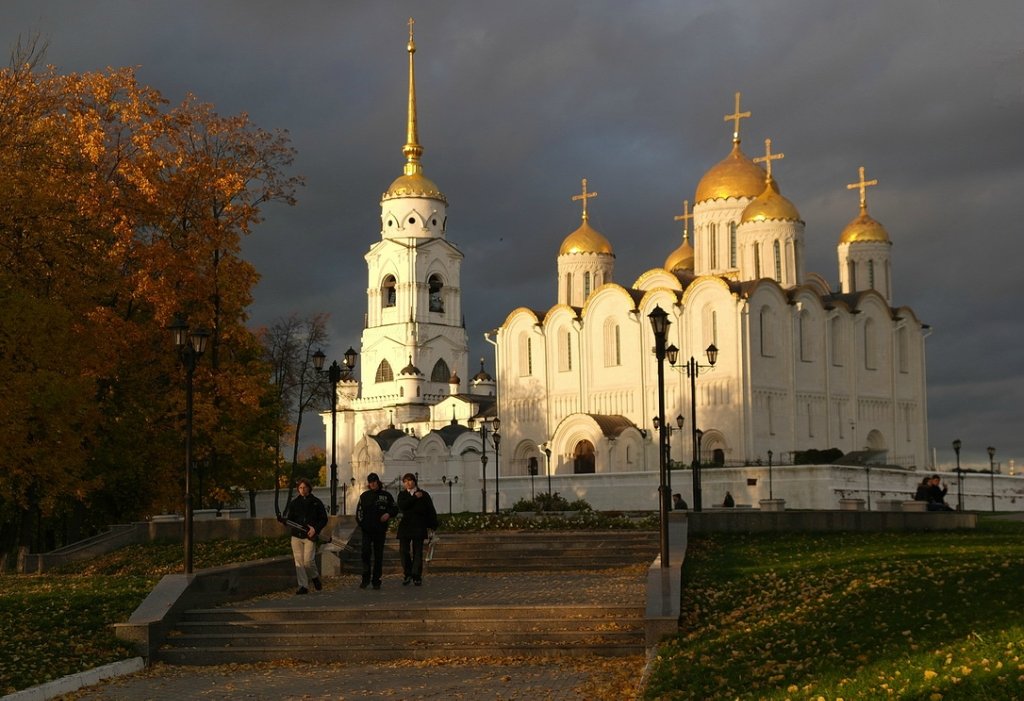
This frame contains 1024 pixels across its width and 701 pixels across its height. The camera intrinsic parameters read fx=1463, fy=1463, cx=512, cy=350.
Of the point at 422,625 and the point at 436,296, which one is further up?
the point at 436,296

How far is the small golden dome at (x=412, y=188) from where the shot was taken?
304ft

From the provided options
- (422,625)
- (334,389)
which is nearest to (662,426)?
(422,625)

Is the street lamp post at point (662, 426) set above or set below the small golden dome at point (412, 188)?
below

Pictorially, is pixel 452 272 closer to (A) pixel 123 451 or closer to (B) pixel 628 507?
(B) pixel 628 507

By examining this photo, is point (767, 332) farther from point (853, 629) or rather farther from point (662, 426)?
point (853, 629)

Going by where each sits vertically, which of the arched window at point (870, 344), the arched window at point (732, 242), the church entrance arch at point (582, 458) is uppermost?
the arched window at point (732, 242)

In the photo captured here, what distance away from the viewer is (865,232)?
2835 inches

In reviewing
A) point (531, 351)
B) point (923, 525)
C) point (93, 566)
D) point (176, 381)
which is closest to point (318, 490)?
point (531, 351)

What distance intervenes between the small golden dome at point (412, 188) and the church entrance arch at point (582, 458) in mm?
33095

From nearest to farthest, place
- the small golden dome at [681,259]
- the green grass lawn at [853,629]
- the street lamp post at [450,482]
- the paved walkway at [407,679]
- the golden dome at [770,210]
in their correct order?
the green grass lawn at [853,629] → the paved walkway at [407,679] → the street lamp post at [450,482] → the golden dome at [770,210] → the small golden dome at [681,259]

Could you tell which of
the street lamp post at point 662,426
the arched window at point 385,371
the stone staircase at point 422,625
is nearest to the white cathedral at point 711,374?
the arched window at point 385,371

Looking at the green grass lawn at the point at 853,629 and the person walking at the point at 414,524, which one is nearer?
the green grass lawn at the point at 853,629

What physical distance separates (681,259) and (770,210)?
39.2 ft

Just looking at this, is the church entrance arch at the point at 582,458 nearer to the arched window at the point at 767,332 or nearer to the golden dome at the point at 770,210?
the arched window at the point at 767,332
